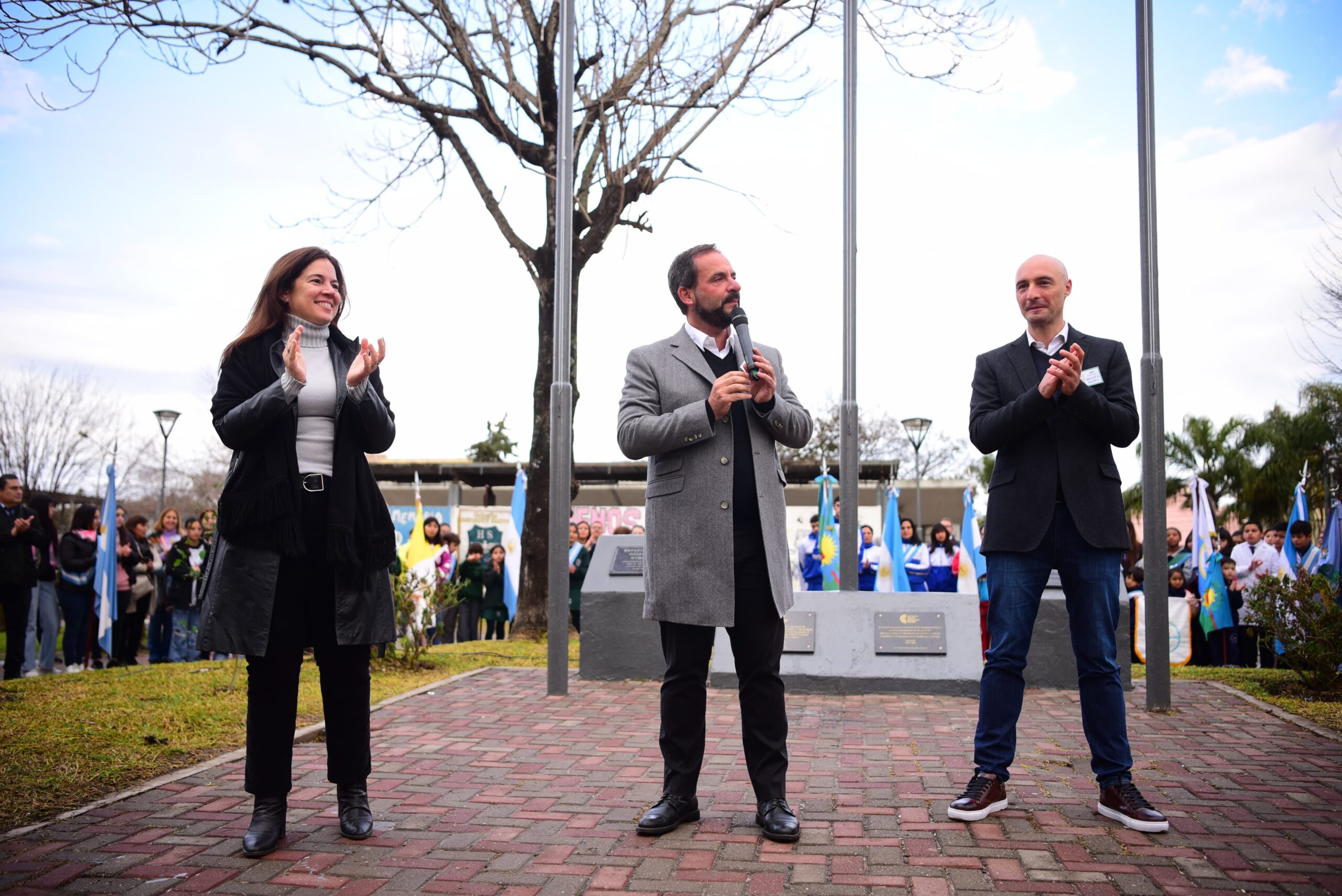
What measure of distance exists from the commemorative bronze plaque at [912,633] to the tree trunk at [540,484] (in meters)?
6.02

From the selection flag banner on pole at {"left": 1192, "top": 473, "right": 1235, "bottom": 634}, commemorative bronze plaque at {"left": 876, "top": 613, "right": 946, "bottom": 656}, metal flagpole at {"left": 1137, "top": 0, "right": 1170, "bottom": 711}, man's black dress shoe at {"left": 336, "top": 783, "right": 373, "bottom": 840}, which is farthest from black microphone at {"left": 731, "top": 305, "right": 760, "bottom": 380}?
flag banner on pole at {"left": 1192, "top": 473, "right": 1235, "bottom": 634}

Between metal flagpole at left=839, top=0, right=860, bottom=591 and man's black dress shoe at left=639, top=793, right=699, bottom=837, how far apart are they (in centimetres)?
437

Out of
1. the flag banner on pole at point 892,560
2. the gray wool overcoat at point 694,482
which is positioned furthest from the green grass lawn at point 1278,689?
the flag banner on pole at point 892,560

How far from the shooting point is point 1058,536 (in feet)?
12.9

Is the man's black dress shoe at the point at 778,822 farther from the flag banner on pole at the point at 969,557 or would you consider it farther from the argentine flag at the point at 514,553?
the flag banner on pole at the point at 969,557

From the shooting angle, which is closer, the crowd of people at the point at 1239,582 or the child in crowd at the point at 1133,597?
the child in crowd at the point at 1133,597

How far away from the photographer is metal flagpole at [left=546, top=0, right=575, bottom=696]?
7547 mm

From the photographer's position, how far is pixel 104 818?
12.9ft

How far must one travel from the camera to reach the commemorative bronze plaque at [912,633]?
7.41m

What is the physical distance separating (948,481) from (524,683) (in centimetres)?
2829

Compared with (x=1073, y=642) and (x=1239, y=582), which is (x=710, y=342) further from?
(x=1239, y=582)

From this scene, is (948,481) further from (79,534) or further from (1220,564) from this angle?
(79,534)

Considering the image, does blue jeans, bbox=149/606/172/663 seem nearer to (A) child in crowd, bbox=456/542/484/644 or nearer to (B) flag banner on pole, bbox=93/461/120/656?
(B) flag banner on pole, bbox=93/461/120/656

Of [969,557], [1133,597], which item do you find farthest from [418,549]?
[1133,597]
